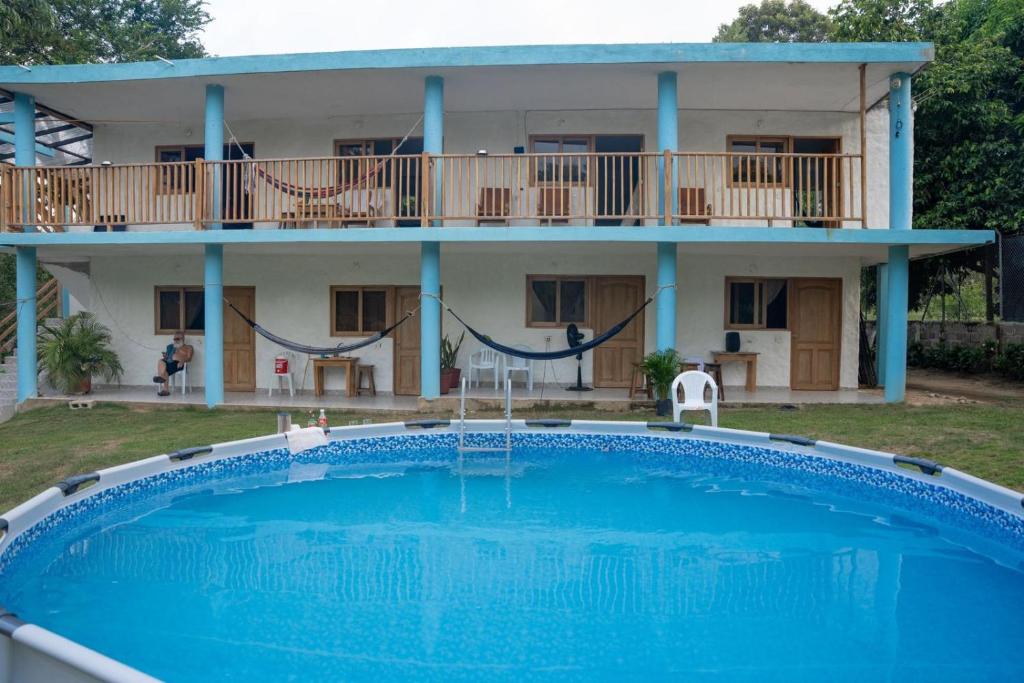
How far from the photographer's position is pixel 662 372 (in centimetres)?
1064

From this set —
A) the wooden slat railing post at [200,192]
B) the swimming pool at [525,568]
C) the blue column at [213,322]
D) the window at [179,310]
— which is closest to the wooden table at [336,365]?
the blue column at [213,322]

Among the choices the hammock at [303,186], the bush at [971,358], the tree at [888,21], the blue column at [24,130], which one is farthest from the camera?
the tree at [888,21]

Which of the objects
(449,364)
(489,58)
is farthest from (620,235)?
(449,364)

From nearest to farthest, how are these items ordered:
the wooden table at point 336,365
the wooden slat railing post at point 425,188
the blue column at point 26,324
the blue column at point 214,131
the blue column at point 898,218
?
the wooden slat railing post at point 425,188
the blue column at point 898,218
the blue column at point 214,131
the blue column at point 26,324
the wooden table at point 336,365

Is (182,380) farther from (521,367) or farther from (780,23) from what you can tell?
(780,23)

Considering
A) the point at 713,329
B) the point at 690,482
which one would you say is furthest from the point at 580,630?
the point at 713,329

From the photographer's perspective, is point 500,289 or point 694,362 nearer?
point 694,362

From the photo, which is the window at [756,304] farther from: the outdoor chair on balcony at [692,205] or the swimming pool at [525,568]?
the swimming pool at [525,568]

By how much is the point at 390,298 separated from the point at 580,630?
31.1 feet

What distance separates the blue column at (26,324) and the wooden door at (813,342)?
485 inches

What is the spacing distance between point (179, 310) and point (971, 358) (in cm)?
1575

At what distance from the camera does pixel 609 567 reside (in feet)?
18.4

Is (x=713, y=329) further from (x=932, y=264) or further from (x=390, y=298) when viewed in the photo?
(x=932, y=264)

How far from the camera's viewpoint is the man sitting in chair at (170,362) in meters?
12.4
